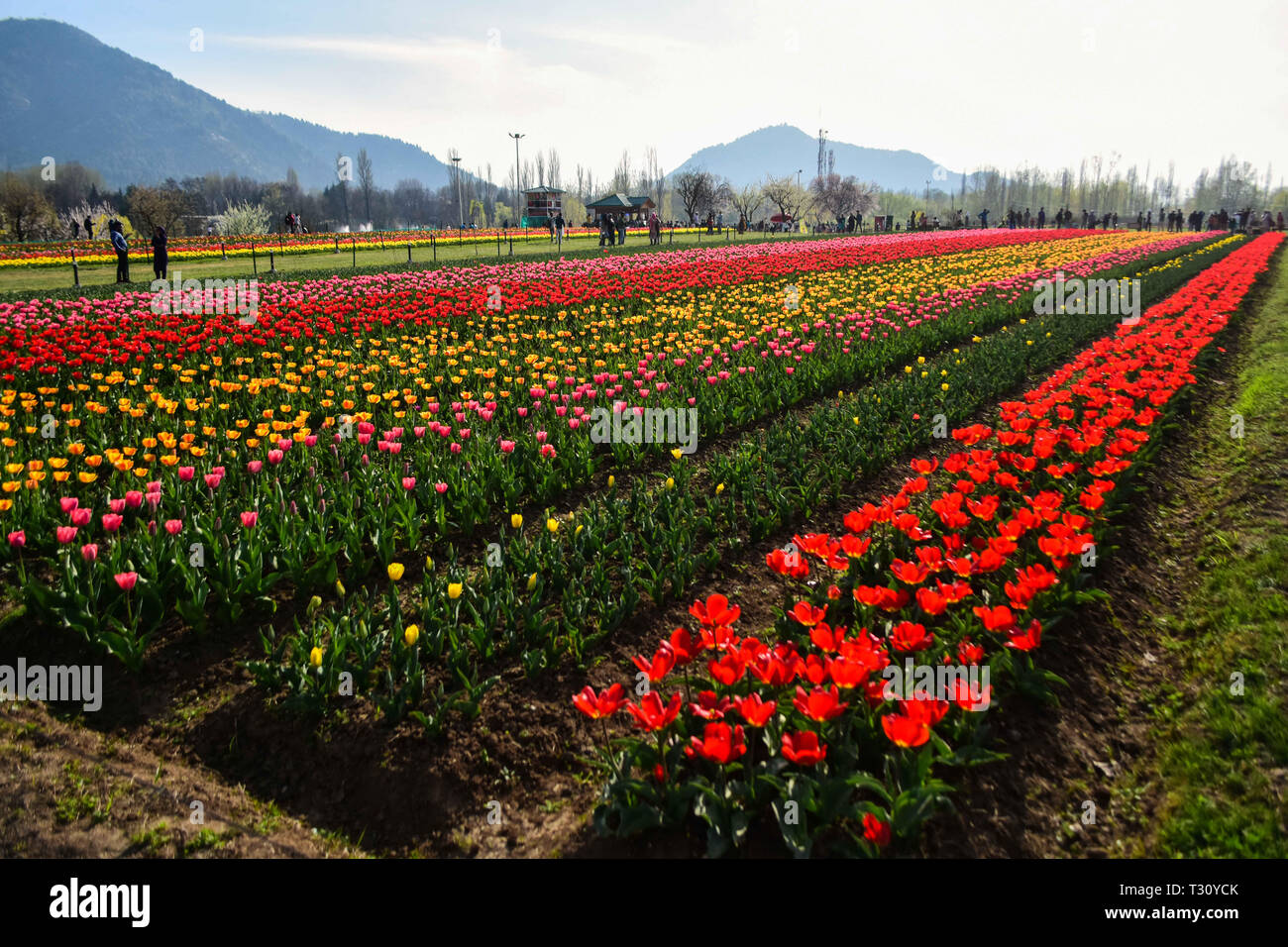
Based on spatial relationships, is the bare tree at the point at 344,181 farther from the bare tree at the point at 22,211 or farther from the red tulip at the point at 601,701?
the red tulip at the point at 601,701

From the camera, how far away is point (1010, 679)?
381 centimetres

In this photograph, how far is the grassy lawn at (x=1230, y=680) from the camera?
9.80 ft

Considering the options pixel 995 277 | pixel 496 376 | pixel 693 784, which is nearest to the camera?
pixel 693 784

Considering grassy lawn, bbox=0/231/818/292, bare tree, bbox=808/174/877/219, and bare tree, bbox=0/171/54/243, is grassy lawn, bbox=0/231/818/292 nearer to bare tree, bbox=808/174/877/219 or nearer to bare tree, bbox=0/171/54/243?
bare tree, bbox=0/171/54/243

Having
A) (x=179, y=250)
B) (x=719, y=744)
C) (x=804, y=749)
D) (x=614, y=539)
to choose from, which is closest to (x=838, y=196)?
(x=179, y=250)

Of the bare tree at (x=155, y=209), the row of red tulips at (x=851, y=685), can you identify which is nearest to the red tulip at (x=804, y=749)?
the row of red tulips at (x=851, y=685)

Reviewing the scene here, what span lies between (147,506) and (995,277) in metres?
21.9

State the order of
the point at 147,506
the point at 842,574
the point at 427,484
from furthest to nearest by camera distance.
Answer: the point at 427,484 → the point at 147,506 → the point at 842,574

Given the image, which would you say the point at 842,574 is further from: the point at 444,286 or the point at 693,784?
the point at 444,286

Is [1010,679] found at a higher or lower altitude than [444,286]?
lower

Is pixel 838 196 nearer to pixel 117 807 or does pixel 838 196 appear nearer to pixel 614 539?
pixel 614 539

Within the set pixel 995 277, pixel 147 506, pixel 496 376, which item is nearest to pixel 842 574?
pixel 147 506

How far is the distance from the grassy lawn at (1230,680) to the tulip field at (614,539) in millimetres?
653

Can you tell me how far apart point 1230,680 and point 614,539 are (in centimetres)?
390
